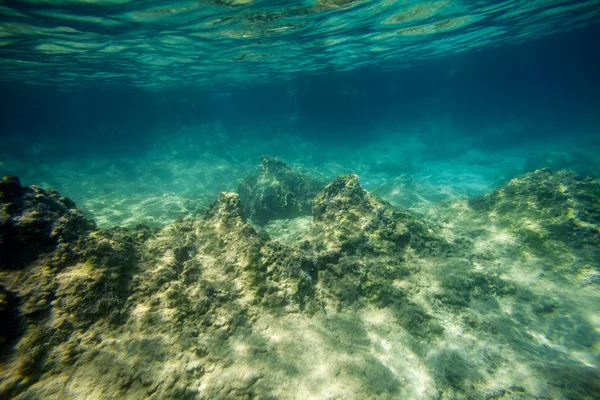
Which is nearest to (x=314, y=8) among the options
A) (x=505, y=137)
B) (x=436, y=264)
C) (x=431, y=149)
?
(x=436, y=264)

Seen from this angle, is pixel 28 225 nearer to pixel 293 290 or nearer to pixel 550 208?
pixel 293 290

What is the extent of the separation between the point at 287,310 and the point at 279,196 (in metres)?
7.66

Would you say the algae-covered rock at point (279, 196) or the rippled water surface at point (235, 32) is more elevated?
the rippled water surface at point (235, 32)

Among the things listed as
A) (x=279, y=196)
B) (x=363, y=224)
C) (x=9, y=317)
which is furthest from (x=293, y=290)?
(x=279, y=196)

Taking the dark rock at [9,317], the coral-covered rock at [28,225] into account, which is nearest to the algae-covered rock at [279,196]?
the coral-covered rock at [28,225]

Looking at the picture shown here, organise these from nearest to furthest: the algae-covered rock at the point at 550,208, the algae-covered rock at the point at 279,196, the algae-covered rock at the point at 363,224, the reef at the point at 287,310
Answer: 1. the reef at the point at 287,310
2. the algae-covered rock at the point at 363,224
3. the algae-covered rock at the point at 550,208
4. the algae-covered rock at the point at 279,196

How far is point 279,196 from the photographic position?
36.3 feet

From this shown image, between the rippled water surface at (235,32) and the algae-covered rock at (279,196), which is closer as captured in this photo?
the algae-covered rock at (279,196)

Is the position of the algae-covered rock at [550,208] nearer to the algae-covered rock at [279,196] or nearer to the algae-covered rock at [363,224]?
the algae-covered rock at [363,224]

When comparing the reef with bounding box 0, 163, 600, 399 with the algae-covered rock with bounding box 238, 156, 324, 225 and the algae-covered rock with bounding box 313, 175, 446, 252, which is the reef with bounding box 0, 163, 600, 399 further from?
the algae-covered rock with bounding box 238, 156, 324, 225

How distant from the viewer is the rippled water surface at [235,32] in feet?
36.9

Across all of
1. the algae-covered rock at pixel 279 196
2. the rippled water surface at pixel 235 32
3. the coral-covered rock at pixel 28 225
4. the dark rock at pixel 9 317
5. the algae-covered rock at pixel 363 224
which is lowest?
the algae-covered rock at pixel 279 196

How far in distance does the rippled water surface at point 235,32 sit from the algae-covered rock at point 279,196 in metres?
7.20

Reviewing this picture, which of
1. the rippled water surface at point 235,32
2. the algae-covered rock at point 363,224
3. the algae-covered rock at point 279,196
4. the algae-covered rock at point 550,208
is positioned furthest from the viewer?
the rippled water surface at point 235,32
